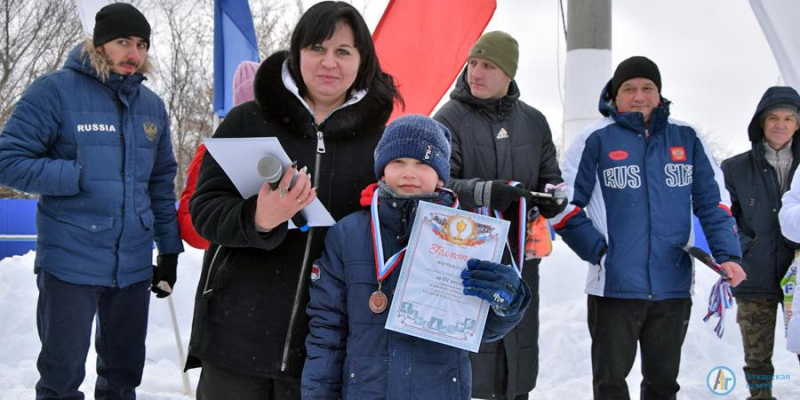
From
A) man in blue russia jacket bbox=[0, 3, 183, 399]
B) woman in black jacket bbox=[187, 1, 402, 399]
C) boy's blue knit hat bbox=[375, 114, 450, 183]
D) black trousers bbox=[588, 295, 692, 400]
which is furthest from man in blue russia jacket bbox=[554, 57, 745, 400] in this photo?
man in blue russia jacket bbox=[0, 3, 183, 399]

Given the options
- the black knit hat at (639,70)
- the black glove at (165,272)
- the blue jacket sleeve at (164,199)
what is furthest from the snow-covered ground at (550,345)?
the black knit hat at (639,70)

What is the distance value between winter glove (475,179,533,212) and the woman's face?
86cm

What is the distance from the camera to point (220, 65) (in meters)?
6.34

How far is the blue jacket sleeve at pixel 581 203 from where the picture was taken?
363cm

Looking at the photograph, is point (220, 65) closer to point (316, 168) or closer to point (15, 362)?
point (15, 362)

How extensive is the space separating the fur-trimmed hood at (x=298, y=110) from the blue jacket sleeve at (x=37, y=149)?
4.68ft

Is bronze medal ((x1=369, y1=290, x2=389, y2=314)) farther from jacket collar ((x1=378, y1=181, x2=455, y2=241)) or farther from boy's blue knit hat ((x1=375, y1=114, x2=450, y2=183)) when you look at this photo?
boy's blue knit hat ((x1=375, y1=114, x2=450, y2=183))

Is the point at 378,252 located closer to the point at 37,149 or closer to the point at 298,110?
the point at 298,110

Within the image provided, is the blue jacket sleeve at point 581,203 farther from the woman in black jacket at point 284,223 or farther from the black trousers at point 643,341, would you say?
the woman in black jacket at point 284,223

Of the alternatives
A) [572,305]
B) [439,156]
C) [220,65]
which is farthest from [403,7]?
[439,156]

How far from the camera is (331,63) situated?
2.22 metres

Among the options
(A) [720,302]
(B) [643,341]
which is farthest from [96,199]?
(A) [720,302]

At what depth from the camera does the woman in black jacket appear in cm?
215

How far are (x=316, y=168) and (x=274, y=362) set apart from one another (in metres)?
0.64
